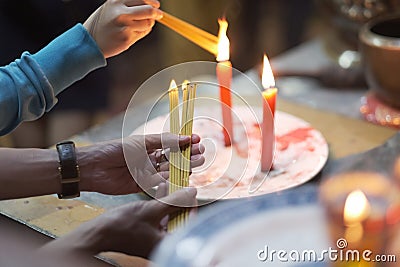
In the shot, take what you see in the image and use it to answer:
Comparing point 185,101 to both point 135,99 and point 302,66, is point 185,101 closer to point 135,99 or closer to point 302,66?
point 135,99

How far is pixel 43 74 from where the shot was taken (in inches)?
36.4

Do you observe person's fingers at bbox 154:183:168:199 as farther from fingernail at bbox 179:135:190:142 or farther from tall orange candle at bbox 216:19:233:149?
tall orange candle at bbox 216:19:233:149

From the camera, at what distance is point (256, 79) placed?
4.62ft

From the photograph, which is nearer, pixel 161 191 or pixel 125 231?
pixel 125 231

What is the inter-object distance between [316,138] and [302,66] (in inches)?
19.1

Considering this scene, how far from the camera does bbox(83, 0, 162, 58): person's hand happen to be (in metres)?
0.93

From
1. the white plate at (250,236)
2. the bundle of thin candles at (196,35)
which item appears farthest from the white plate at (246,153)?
the white plate at (250,236)

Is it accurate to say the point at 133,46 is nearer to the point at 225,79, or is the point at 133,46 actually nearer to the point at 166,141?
the point at 225,79

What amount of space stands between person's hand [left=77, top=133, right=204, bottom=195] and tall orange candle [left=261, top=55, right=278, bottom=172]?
120mm

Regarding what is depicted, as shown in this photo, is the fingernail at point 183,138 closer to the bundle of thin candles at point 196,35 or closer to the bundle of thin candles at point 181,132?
the bundle of thin candles at point 181,132

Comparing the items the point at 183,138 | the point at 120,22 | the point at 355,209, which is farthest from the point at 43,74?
the point at 355,209

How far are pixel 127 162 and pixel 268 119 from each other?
0.24 metres

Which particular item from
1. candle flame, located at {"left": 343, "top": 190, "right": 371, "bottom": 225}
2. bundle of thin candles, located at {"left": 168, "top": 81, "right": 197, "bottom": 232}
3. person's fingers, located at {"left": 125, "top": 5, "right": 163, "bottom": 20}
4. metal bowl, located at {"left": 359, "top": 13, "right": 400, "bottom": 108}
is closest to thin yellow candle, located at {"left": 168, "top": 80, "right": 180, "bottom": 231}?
bundle of thin candles, located at {"left": 168, "top": 81, "right": 197, "bottom": 232}

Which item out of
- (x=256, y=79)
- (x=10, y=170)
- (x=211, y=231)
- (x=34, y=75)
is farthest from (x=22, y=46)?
(x=211, y=231)
